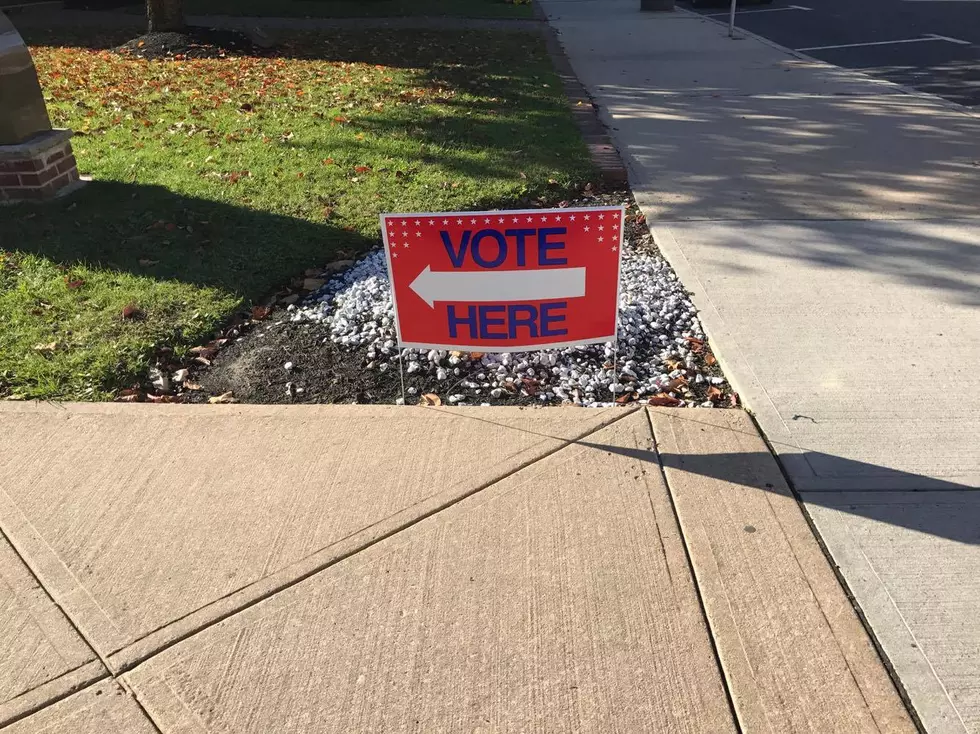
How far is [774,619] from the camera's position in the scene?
101 inches

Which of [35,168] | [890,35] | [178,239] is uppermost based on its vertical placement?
[890,35]

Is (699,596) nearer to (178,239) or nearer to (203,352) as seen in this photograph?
(203,352)

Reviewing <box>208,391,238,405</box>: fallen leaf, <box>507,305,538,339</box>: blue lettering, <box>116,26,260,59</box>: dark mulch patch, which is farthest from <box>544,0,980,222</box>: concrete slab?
<box>116,26,260,59</box>: dark mulch patch

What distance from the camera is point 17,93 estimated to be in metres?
5.89

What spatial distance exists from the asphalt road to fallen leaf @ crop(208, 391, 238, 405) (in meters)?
9.40

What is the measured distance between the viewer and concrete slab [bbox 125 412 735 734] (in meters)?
2.28

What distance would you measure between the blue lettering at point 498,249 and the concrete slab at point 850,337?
4.37ft

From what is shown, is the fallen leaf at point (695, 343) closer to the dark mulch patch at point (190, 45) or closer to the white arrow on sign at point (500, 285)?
the white arrow on sign at point (500, 285)

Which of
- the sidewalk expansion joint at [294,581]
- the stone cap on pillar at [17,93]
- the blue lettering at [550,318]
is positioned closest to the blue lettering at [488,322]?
the blue lettering at [550,318]

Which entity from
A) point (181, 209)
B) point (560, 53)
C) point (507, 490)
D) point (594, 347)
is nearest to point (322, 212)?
point (181, 209)

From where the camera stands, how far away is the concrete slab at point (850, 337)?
3363mm

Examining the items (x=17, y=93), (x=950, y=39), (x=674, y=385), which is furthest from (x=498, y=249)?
(x=950, y=39)

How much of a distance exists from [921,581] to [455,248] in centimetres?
219

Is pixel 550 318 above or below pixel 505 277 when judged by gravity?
below
